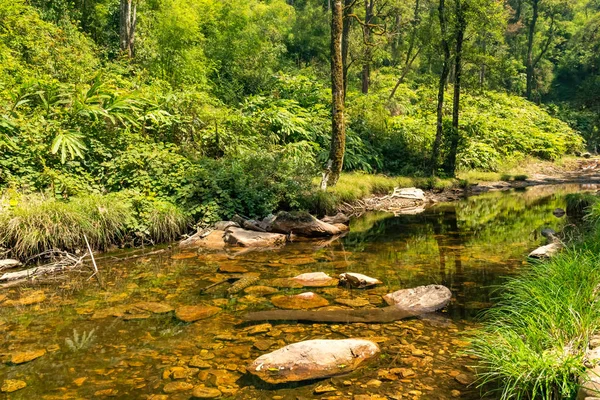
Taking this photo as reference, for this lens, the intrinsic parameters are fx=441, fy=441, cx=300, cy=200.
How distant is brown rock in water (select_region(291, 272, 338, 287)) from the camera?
662 cm

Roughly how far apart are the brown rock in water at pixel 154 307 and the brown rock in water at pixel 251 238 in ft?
11.4

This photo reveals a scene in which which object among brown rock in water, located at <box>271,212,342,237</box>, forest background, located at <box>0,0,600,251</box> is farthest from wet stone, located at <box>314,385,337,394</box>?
brown rock in water, located at <box>271,212,342,237</box>

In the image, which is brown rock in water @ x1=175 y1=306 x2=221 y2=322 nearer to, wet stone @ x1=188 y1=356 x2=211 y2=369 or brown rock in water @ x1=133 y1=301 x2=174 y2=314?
brown rock in water @ x1=133 y1=301 x2=174 y2=314

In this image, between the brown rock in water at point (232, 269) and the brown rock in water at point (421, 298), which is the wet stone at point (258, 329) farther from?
the brown rock in water at point (232, 269)

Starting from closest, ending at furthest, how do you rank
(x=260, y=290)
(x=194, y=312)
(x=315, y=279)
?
(x=194, y=312)
(x=260, y=290)
(x=315, y=279)

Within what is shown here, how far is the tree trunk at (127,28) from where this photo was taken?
57.0 feet

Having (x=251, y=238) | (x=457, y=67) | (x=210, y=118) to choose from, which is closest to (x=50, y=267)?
(x=251, y=238)

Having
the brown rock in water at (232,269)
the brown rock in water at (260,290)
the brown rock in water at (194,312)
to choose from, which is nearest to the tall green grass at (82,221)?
the brown rock in water at (232,269)

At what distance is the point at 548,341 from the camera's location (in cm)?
342

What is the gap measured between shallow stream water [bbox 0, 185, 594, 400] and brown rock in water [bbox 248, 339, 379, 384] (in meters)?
0.10

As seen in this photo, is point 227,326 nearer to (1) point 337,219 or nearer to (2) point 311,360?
(2) point 311,360

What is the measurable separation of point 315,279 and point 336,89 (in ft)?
25.8

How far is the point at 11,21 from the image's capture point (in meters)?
13.9

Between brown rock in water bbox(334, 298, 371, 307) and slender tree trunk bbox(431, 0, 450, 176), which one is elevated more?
slender tree trunk bbox(431, 0, 450, 176)
